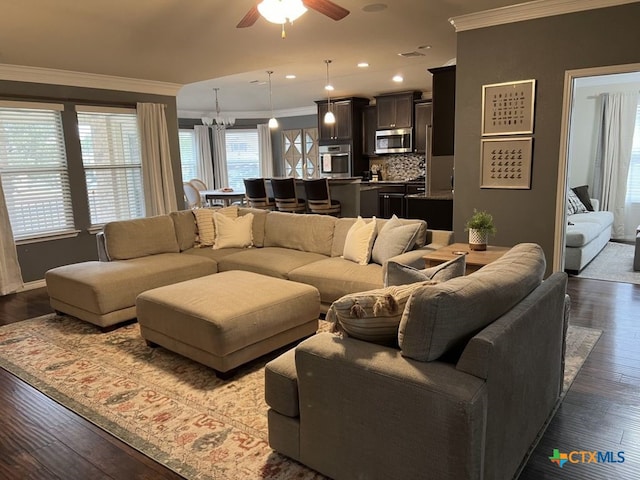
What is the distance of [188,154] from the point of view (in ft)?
36.4

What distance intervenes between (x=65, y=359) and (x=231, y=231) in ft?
6.65

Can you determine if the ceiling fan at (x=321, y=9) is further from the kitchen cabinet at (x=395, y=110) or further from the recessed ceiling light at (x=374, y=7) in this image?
the kitchen cabinet at (x=395, y=110)

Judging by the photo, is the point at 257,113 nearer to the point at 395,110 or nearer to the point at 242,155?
the point at 242,155

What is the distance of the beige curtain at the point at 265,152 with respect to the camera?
11469 mm

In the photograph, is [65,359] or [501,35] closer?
[65,359]

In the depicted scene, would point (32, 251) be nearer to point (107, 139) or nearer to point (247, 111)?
point (107, 139)

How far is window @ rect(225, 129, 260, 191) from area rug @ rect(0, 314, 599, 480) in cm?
811

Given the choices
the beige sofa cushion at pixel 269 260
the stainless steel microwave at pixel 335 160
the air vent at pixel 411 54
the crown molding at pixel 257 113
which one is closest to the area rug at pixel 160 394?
the beige sofa cushion at pixel 269 260

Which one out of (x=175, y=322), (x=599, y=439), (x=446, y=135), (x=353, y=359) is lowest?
(x=599, y=439)

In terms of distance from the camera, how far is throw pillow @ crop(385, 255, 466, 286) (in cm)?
202

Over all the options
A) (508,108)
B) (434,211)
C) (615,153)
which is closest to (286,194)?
(434,211)

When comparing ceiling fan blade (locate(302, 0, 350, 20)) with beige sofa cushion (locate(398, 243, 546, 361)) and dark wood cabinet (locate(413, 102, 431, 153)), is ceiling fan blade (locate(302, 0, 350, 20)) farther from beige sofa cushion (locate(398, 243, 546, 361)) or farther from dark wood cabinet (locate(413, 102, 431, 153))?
dark wood cabinet (locate(413, 102, 431, 153))

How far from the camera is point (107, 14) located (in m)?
3.57

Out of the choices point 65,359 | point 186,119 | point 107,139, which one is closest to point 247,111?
point 186,119
